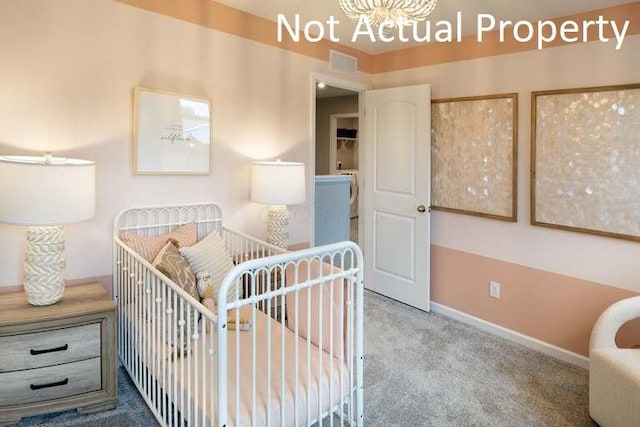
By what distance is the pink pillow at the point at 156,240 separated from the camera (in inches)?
91.9

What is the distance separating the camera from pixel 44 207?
1.80 metres

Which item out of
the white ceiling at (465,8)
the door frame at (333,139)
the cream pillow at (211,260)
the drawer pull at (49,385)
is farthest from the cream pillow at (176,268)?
the door frame at (333,139)

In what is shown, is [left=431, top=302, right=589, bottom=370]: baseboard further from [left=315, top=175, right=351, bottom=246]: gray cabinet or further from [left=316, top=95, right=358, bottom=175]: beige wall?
[left=316, top=95, right=358, bottom=175]: beige wall

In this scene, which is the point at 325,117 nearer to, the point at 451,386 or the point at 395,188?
the point at 395,188

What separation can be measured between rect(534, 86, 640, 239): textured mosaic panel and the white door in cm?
90

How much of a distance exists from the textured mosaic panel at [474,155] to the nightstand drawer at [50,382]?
2.74 meters

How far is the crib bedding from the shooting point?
4.82ft

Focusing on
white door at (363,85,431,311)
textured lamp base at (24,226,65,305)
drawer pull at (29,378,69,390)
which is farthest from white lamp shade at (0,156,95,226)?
white door at (363,85,431,311)

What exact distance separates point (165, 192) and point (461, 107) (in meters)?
2.34

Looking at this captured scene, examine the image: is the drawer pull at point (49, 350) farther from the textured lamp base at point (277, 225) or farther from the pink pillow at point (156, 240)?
the textured lamp base at point (277, 225)

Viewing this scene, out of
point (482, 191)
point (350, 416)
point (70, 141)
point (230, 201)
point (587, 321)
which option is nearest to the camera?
point (350, 416)

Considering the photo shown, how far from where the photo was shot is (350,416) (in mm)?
1853

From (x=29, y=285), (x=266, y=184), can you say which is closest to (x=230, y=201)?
(x=266, y=184)

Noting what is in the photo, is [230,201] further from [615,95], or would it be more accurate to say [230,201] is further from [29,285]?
[615,95]
